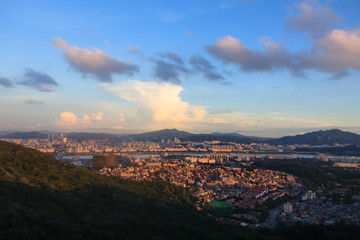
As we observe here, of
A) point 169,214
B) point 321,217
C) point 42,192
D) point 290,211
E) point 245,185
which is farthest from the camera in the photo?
point 245,185

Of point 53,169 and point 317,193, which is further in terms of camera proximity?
point 317,193

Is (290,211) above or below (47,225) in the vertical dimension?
below

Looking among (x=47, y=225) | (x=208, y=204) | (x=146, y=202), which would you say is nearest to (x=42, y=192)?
(x=47, y=225)

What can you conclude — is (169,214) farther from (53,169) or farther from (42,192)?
(53,169)

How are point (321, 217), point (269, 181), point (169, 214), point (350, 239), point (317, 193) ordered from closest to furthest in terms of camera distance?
point (350, 239)
point (169, 214)
point (321, 217)
point (317, 193)
point (269, 181)

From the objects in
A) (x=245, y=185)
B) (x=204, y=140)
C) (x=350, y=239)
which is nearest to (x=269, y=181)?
(x=245, y=185)

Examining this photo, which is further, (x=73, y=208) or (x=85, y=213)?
(x=73, y=208)

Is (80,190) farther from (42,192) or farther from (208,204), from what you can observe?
(208,204)
